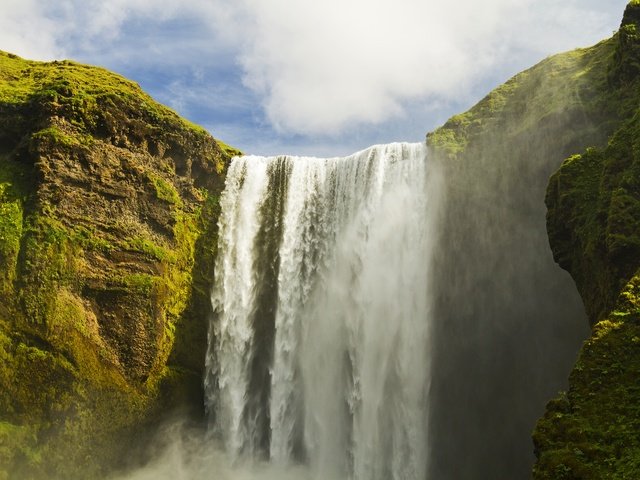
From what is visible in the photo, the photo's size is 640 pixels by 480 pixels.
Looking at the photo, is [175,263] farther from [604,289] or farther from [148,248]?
[604,289]

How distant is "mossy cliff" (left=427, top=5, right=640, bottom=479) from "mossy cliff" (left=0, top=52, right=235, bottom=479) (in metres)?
11.4

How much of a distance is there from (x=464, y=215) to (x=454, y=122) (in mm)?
5081

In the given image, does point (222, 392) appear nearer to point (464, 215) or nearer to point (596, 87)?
point (464, 215)

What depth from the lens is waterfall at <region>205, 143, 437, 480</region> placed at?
67.7 feet

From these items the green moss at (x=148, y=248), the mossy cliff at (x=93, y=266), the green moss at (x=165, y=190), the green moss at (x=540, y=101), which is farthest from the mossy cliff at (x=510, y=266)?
the green moss at (x=165, y=190)

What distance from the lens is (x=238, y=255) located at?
81.5ft

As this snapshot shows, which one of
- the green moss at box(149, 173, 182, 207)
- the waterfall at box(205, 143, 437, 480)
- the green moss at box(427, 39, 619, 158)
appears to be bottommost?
the waterfall at box(205, 143, 437, 480)

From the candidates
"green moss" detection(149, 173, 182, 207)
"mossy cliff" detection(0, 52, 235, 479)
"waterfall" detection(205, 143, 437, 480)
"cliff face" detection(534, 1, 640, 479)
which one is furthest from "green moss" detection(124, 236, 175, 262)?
"cliff face" detection(534, 1, 640, 479)

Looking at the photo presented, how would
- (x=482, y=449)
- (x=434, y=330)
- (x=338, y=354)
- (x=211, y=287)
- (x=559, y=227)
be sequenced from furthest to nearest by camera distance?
(x=211, y=287)
(x=338, y=354)
(x=434, y=330)
(x=482, y=449)
(x=559, y=227)

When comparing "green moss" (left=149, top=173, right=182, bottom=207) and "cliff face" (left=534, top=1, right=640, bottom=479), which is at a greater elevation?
"green moss" (left=149, top=173, right=182, bottom=207)

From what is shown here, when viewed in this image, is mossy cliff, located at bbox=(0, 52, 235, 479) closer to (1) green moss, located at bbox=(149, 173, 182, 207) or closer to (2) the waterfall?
(1) green moss, located at bbox=(149, 173, 182, 207)

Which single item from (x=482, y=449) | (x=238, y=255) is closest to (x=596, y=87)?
(x=482, y=449)

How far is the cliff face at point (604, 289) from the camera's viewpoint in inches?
272

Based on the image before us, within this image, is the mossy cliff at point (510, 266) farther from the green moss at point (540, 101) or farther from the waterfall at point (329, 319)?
the waterfall at point (329, 319)
